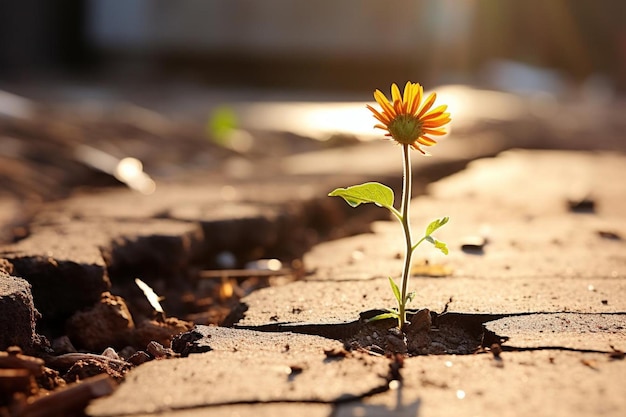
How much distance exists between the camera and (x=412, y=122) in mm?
1807

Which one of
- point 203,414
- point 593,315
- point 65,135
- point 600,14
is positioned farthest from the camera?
point 600,14

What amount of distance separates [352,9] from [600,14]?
37.4 feet

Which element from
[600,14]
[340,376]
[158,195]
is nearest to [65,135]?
[158,195]

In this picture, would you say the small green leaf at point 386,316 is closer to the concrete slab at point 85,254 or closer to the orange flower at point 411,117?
the orange flower at point 411,117

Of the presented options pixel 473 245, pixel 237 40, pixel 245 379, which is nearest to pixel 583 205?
pixel 473 245

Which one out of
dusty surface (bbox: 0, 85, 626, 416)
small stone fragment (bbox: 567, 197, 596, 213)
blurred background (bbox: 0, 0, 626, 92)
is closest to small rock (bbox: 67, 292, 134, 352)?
dusty surface (bbox: 0, 85, 626, 416)

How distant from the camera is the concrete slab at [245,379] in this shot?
4.77 ft

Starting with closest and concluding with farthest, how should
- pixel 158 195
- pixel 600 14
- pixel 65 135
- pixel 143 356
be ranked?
pixel 143 356 → pixel 158 195 → pixel 65 135 → pixel 600 14

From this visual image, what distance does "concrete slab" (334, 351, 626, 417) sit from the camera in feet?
4.62

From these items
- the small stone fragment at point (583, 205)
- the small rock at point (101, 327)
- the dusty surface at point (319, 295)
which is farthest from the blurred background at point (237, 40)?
the small rock at point (101, 327)

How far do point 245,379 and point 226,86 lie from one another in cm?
1189

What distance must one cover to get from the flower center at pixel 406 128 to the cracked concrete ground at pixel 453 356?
1.39ft

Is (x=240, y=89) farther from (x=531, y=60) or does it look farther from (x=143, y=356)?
(x=531, y=60)

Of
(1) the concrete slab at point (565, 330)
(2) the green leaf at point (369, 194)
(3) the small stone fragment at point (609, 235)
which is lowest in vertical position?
(1) the concrete slab at point (565, 330)
